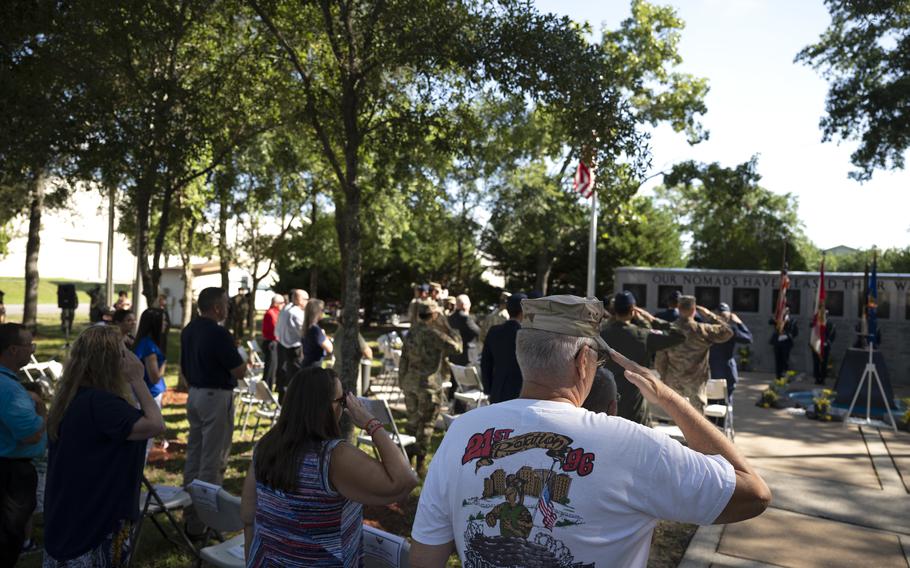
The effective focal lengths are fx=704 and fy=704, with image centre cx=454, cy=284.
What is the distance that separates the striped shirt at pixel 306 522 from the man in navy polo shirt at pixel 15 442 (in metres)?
1.90

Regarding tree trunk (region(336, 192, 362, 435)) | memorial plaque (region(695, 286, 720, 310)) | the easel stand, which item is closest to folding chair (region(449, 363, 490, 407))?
tree trunk (region(336, 192, 362, 435))

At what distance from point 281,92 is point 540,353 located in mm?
8011

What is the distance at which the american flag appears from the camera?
180 centimetres

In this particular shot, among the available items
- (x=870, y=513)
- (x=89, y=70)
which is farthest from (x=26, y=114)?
(x=870, y=513)

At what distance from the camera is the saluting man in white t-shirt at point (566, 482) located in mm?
1774

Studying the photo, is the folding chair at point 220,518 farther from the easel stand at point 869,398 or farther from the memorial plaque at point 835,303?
the memorial plaque at point 835,303

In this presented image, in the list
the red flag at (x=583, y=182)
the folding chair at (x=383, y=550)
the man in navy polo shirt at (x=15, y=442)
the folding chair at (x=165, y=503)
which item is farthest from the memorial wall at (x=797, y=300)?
the man in navy polo shirt at (x=15, y=442)

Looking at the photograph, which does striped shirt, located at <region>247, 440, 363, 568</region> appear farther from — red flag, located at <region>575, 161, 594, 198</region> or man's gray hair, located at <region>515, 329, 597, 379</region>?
red flag, located at <region>575, 161, 594, 198</region>

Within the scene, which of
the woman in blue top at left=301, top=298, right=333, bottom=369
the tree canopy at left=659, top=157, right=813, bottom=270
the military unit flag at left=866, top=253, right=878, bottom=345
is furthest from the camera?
the tree canopy at left=659, top=157, right=813, bottom=270

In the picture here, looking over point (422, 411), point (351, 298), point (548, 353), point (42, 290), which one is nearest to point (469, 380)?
point (422, 411)

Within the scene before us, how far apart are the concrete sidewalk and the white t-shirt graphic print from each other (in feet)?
13.3

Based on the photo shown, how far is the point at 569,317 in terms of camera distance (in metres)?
2.08

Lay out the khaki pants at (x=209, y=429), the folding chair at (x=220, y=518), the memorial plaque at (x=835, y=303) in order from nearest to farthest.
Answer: the folding chair at (x=220, y=518)
the khaki pants at (x=209, y=429)
the memorial plaque at (x=835, y=303)

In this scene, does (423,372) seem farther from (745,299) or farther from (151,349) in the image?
(745,299)
